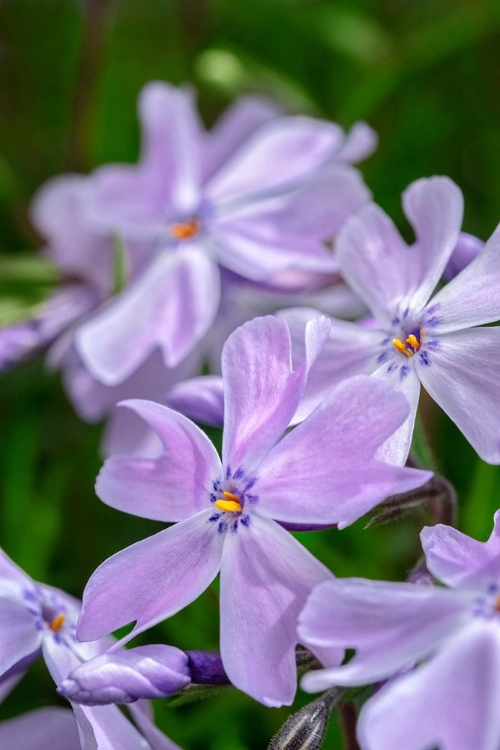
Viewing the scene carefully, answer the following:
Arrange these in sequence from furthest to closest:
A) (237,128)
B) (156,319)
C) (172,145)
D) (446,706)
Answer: (237,128) → (172,145) → (156,319) → (446,706)

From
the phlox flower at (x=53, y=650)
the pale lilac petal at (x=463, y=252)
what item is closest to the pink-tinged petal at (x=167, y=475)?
the phlox flower at (x=53, y=650)

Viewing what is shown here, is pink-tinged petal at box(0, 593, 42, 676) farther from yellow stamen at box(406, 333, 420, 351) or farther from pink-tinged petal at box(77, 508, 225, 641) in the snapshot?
yellow stamen at box(406, 333, 420, 351)

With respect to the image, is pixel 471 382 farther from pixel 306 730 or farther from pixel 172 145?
pixel 172 145

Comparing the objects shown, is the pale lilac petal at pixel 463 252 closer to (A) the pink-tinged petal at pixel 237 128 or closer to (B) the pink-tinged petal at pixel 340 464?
(B) the pink-tinged petal at pixel 340 464

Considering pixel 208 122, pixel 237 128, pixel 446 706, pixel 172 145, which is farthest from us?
pixel 208 122

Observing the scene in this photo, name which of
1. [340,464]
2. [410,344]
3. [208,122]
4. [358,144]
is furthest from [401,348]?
[208,122]

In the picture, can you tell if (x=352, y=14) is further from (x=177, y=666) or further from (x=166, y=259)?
(x=177, y=666)
